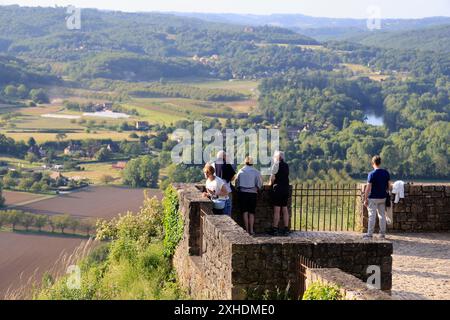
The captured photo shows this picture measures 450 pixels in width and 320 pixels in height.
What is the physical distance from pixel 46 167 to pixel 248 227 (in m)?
81.9

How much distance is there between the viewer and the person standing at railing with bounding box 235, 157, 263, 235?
12438mm

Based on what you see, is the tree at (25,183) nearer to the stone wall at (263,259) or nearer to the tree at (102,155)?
the tree at (102,155)

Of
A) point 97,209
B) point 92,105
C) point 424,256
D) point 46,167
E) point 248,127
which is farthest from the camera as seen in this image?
point 92,105

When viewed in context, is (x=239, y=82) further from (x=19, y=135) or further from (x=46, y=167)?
(x=46, y=167)

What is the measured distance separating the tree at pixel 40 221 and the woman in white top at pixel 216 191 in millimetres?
47068

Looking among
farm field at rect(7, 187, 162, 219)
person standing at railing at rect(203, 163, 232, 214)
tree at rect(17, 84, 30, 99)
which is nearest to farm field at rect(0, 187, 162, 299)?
farm field at rect(7, 187, 162, 219)

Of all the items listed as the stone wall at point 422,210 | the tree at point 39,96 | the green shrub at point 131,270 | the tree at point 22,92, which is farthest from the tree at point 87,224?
the tree at point 22,92

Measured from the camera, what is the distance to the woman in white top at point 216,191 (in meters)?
11.5

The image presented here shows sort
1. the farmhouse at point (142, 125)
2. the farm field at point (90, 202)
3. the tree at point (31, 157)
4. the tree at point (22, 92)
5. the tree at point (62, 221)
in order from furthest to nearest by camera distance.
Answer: the tree at point (22, 92) < the farmhouse at point (142, 125) < the tree at point (31, 157) < the farm field at point (90, 202) < the tree at point (62, 221)

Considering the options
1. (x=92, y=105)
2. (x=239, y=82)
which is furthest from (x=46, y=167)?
(x=239, y=82)

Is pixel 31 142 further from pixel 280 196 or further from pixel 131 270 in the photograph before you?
pixel 131 270

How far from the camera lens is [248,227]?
12.5 metres

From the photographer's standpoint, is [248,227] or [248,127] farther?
[248,127]
